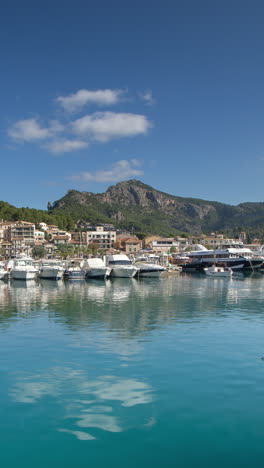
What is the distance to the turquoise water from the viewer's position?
9.05 meters

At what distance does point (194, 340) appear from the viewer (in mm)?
19594

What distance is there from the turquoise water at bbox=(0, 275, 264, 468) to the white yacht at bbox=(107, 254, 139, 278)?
4202cm

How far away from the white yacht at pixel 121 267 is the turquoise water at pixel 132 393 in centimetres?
4202

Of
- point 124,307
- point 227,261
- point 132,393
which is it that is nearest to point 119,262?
point 227,261

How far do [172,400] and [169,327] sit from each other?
11273mm

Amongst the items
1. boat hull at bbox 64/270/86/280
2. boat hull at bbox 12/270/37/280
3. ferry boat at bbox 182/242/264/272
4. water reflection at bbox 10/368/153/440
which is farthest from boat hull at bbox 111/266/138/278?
water reflection at bbox 10/368/153/440

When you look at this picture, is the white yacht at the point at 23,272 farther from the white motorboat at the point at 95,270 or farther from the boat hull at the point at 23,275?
the white motorboat at the point at 95,270

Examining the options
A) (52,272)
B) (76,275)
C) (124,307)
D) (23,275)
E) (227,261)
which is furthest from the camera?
(227,261)

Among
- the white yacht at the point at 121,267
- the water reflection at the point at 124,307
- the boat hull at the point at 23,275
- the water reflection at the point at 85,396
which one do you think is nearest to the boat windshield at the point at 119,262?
the white yacht at the point at 121,267

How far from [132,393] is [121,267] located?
2211 inches

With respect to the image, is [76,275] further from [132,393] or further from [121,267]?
[132,393]

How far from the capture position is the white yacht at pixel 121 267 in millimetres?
67375

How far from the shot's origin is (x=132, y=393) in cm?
1238

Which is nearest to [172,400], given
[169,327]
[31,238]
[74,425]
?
[74,425]
